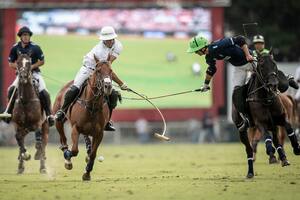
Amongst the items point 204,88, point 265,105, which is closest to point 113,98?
point 204,88

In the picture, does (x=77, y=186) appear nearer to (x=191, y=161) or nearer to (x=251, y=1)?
(x=191, y=161)

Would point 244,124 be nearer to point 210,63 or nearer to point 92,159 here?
point 210,63

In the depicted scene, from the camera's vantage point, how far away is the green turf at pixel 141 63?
39.6 meters

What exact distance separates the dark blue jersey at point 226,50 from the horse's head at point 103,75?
2204 millimetres

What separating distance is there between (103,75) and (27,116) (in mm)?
5100

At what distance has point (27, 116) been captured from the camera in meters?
21.5

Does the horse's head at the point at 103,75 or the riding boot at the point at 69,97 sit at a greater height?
the horse's head at the point at 103,75

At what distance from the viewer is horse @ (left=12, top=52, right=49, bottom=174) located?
20844mm

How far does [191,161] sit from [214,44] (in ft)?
27.7

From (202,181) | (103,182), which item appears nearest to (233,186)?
(202,181)

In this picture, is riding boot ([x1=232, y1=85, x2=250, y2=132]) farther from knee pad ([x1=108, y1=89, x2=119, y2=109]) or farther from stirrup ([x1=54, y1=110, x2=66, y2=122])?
stirrup ([x1=54, y1=110, x2=66, y2=122])

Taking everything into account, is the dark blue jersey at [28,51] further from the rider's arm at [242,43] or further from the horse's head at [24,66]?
the rider's arm at [242,43]

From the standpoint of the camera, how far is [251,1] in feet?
175

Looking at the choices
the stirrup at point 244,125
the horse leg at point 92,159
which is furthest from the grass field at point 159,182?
the stirrup at point 244,125
